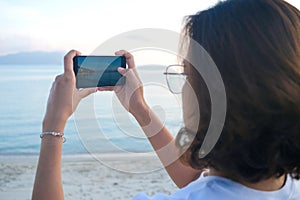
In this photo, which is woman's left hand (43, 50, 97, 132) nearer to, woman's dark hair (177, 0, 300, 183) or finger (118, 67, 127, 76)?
finger (118, 67, 127, 76)

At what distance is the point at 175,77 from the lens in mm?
1132

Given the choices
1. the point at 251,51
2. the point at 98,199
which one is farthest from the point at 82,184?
the point at 251,51

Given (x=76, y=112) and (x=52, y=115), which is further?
(x=76, y=112)

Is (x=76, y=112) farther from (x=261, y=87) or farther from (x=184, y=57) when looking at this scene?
(x=261, y=87)

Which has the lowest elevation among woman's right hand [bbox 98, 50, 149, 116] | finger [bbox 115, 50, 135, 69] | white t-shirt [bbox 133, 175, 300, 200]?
white t-shirt [bbox 133, 175, 300, 200]

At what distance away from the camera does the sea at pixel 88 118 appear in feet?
4.26

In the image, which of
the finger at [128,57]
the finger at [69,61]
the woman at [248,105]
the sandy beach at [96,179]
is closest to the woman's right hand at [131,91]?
the finger at [128,57]

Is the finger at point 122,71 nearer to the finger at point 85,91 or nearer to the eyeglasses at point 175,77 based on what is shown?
the finger at point 85,91

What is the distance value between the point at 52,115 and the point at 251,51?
50 centimetres

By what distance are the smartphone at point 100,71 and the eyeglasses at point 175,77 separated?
0.72 ft

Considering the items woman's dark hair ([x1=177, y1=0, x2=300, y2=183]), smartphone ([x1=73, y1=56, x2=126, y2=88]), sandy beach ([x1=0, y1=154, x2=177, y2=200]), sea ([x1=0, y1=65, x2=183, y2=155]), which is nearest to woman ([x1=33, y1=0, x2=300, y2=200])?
woman's dark hair ([x1=177, y1=0, x2=300, y2=183])

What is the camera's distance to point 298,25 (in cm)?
94

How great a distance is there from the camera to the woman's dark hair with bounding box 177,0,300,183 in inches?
35.4

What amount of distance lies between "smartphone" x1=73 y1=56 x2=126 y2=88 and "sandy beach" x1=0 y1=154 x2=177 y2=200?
358cm
